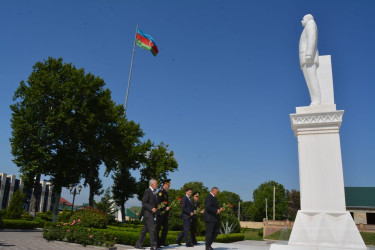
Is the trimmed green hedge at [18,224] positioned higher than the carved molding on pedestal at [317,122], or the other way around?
the carved molding on pedestal at [317,122]

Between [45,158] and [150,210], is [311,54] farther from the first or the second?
[45,158]

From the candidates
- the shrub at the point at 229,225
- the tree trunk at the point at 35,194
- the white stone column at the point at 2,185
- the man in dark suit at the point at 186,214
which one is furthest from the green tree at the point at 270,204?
the man in dark suit at the point at 186,214

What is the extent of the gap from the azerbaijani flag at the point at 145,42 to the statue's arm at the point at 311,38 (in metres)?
30.0

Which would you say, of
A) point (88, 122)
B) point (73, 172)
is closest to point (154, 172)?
point (73, 172)

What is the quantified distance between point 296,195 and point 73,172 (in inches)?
2591

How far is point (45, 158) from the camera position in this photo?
27.2 meters

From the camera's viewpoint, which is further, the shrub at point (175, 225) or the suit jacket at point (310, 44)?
the shrub at point (175, 225)

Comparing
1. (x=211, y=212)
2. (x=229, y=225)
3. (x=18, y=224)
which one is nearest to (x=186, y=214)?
(x=211, y=212)

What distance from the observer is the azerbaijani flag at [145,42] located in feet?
120

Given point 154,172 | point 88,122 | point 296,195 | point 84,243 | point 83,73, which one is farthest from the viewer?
point 296,195

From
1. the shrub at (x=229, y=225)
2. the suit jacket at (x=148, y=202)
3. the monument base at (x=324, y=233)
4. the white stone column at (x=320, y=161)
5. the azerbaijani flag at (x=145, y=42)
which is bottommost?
the shrub at (x=229, y=225)

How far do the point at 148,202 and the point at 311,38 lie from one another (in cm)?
660

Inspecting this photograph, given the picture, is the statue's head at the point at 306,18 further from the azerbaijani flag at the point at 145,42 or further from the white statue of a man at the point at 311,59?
the azerbaijani flag at the point at 145,42

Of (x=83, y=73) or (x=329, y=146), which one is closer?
(x=329, y=146)
